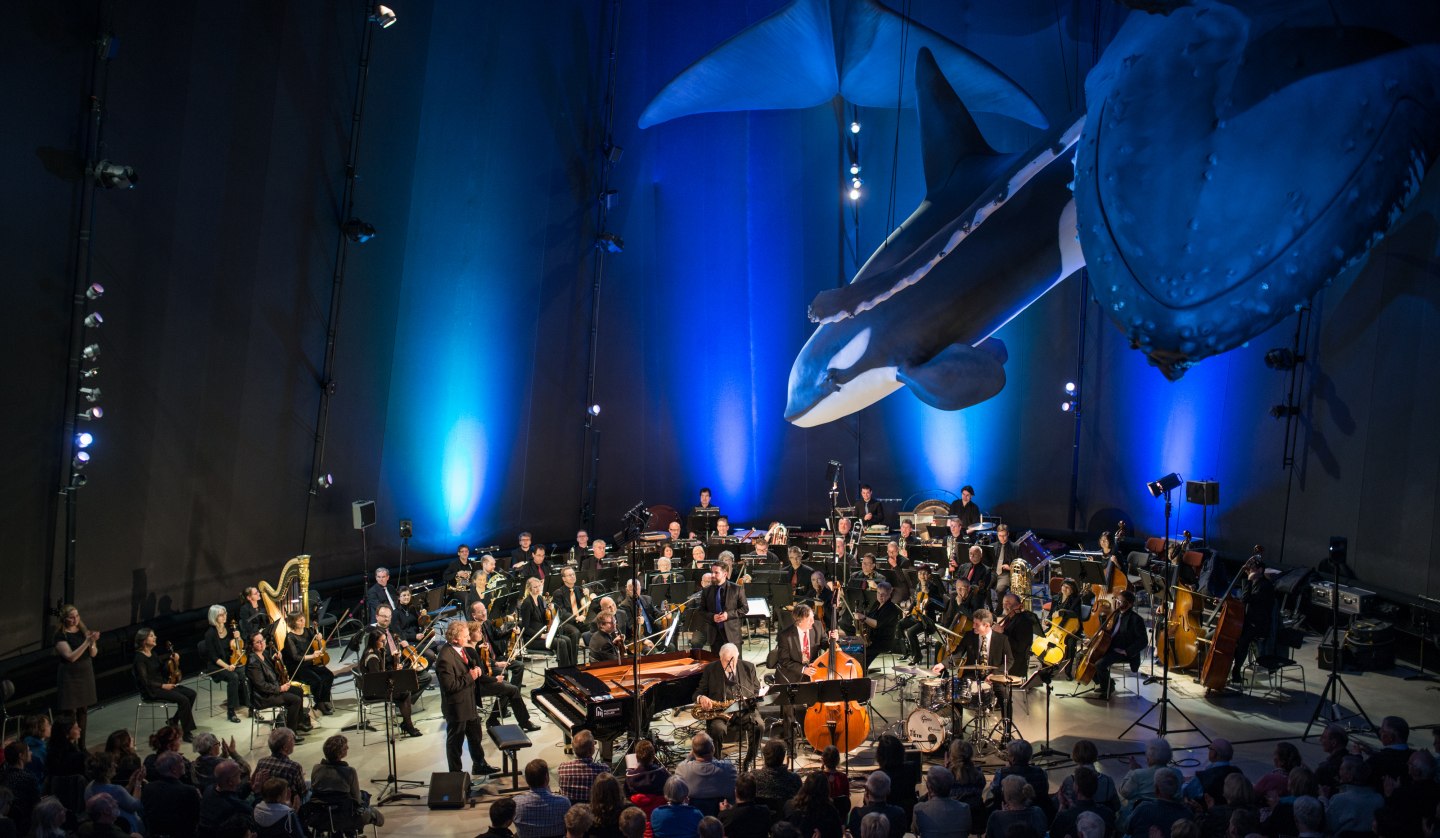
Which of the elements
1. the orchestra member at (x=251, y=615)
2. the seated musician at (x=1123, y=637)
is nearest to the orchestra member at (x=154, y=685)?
the orchestra member at (x=251, y=615)

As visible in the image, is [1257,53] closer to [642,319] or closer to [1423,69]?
[1423,69]

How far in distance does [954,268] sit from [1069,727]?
7.01 metres

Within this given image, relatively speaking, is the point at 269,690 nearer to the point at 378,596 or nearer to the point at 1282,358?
the point at 378,596

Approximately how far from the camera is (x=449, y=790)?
8.64 metres

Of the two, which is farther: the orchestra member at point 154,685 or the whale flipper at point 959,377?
the orchestra member at point 154,685

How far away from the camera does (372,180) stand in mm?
14531

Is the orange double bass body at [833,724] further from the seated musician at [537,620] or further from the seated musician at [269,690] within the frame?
the seated musician at [269,690]

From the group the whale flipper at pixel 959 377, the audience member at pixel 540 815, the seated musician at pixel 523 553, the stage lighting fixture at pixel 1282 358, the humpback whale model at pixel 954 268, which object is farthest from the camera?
the seated musician at pixel 523 553

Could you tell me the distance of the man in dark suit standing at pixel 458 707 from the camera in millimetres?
9570

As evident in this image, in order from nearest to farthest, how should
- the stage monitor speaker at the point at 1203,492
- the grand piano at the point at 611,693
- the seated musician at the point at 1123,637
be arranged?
1. the grand piano at the point at 611,693
2. the seated musician at the point at 1123,637
3. the stage monitor speaker at the point at 1203,492

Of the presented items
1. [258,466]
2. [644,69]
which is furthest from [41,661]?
[644,69]

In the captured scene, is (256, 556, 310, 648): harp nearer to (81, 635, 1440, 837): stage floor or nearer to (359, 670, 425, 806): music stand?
(81, 635, 1440, 837): stage floor

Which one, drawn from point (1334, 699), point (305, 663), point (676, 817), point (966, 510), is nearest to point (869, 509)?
point (966, 510)

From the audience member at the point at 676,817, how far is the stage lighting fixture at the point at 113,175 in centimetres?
793
